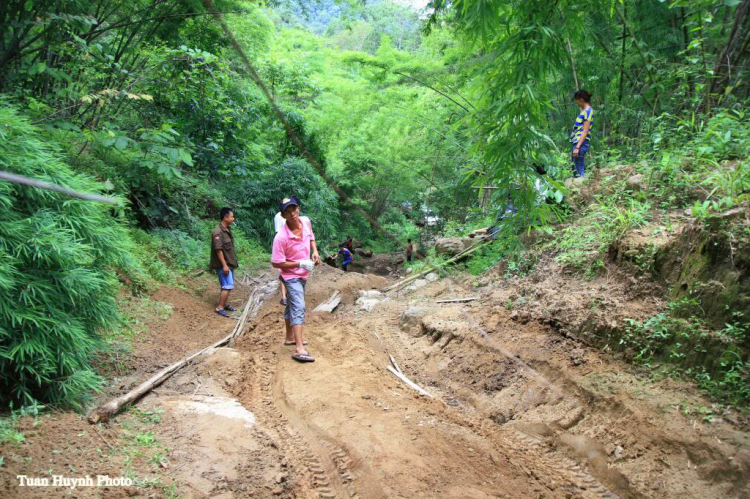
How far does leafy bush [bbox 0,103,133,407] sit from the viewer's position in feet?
9.01

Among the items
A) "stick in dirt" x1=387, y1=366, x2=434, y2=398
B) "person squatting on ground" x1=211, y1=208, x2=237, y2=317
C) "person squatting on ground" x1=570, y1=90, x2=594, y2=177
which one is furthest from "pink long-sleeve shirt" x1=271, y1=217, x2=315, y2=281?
"person squatting on ground" x1=570, y1=90, x2=594, y2=177

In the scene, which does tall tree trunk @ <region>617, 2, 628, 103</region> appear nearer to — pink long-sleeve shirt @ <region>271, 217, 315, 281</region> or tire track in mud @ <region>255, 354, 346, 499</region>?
pink long-sleeve shirt @ <region>271, 217, 315, 281</region>

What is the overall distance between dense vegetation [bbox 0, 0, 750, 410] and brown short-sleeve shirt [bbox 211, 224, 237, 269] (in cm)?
101

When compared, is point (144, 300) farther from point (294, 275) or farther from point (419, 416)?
point (419, 416)

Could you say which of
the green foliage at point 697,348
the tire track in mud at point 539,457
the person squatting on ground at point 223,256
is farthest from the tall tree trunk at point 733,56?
the person squatting on ground at point 223,256

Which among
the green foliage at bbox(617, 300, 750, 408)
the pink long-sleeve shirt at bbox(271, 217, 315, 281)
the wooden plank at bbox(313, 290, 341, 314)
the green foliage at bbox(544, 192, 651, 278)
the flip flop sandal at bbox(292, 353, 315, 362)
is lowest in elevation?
the wooden plank at bbox(313, 290, 341, 314)

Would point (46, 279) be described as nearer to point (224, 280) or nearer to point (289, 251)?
point (289, 251)

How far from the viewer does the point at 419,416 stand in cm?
378

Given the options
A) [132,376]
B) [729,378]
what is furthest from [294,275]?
[729,378]

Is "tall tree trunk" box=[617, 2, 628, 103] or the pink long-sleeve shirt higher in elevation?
"tall tree trunk" box=[617, 2, 628, 103]

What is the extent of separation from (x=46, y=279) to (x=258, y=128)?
37.3 ft

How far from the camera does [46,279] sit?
296 cm

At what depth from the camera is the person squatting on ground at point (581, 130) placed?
5.95m

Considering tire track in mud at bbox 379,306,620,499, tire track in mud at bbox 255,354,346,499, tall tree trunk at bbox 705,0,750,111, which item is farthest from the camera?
tall tree trunk at bbox 705,0,750,111
